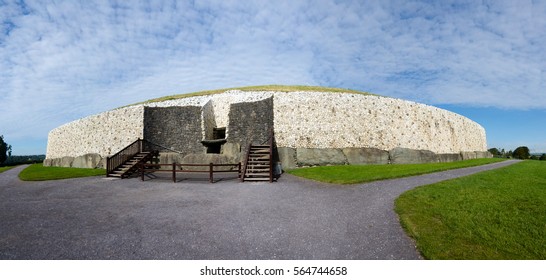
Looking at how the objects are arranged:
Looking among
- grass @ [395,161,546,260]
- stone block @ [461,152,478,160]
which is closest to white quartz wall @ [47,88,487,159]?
stone block @ [461,152,478,160]

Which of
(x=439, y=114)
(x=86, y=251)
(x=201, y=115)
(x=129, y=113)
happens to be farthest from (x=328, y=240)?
(x=439, y=114)

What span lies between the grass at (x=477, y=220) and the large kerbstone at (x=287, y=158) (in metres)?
10.1

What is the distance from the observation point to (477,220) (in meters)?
5.92

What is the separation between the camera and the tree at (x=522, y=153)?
43.9 m

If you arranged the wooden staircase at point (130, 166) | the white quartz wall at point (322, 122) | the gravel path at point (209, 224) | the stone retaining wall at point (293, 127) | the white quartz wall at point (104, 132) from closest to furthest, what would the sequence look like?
the gravel path at point (209, 224)
the wooden staircase at point (130, 166)
the stone retaining wall at point (293, 127)
the white quartz wall at point (322, 122)
the white quartz wall at point (104, 132)

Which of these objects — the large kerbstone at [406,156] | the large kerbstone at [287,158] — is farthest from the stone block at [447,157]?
the large kerbstone at [287,158]

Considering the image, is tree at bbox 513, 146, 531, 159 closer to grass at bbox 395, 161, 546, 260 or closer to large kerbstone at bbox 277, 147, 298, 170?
grass at bbox 395, 161, 546, 260

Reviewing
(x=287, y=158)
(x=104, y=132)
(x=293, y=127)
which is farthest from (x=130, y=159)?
(x=293, y=127)

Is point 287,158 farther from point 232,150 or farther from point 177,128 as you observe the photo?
point 177,128

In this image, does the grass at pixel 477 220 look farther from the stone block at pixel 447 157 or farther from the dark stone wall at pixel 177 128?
the dark stone wall at pixel 177 128

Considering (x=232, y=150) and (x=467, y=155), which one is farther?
(x=467, y=155)

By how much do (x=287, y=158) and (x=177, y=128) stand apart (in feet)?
31.6

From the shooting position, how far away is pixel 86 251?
4961mm

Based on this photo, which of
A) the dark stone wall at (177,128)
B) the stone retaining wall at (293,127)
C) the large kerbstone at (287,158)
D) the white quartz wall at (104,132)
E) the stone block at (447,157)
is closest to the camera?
the large kerbstone at (287,158)
